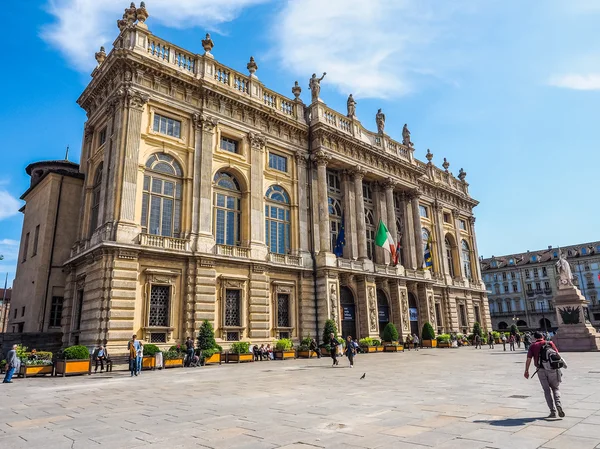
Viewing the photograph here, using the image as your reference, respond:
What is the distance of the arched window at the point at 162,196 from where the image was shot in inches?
961

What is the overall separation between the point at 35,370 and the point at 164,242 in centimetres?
882

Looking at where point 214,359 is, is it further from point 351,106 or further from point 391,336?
point 351,106

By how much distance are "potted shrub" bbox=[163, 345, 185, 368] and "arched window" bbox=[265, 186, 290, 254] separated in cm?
1052

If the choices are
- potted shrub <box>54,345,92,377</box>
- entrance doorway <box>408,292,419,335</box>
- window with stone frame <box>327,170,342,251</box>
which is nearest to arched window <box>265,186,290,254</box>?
window with stone frame <box>327,170,342,251</box>

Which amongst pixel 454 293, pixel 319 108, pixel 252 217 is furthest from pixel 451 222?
pixel 252 217

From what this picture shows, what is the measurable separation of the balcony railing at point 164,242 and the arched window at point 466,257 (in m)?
37.5

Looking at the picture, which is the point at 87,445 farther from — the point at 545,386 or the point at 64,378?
the point at 64,378

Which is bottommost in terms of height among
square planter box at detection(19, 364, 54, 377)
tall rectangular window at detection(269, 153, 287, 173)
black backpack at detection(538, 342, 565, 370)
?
square planter box at detection(19, 364, 54, 377)

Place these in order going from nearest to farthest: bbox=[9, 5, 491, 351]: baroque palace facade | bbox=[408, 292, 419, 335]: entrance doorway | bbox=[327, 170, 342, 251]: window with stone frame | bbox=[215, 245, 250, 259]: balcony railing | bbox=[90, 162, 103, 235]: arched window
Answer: bbox=[9, 5, 491, 351]: baroque palace facade, bbox=[215, 245, 250, 259]: balcony railing, bbox=[90, 162, 103, 235]: arched window, bbox=[327, 170, 342, 251]: window with stone frame, bbox=[408, 292, 419, 335]: entrance doorway

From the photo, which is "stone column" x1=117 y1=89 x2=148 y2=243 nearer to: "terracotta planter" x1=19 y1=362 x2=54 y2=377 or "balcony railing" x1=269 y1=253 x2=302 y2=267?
"terracotta planter" x1=19 y1=362 x2=54 y2=377

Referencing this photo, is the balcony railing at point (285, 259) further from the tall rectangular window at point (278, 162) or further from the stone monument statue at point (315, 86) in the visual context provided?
the stone monument statue at point (315, 86)

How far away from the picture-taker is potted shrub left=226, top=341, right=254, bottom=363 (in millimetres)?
23234

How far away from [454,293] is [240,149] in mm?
30021

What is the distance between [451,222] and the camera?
2007 inches
